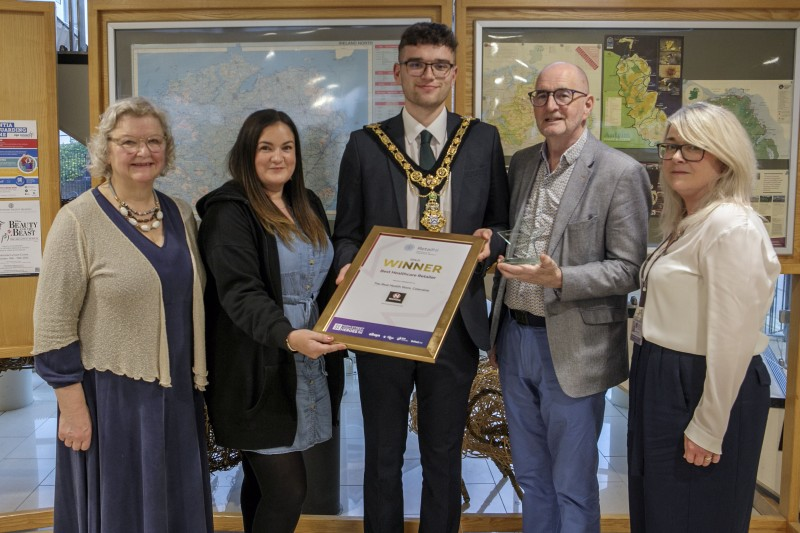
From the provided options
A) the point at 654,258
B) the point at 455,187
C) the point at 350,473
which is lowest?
the point at 350,473

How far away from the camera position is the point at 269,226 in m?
2.24

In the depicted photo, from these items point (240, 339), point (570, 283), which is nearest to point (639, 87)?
point (570, 283)

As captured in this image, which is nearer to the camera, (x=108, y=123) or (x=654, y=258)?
(x=654, y=258)

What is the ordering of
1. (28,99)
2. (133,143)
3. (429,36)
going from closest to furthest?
(133,143), (429,36), (28,99)

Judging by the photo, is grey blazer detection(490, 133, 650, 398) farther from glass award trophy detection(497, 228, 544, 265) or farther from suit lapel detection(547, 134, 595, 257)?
glass award trophy detection(497, 228, 544, 265)

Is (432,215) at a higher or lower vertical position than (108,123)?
lower

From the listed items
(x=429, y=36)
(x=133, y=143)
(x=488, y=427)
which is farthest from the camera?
(x=488, y=427)

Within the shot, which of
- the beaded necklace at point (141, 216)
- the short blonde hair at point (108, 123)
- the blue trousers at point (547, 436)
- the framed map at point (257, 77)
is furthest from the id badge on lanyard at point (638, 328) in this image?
the short blonde hair at point (108, 123)

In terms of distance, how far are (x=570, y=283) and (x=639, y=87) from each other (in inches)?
47.5

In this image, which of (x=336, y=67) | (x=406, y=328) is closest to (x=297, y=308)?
(x=406, y=328)

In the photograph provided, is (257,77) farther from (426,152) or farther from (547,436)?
(547,436)

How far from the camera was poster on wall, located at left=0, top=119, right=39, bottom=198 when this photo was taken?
2889 mm

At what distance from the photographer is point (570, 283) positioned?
217cm

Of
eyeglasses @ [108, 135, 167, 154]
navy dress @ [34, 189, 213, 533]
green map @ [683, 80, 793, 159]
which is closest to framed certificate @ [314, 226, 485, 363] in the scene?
navy dress @ [34, 189, 213, 533]
